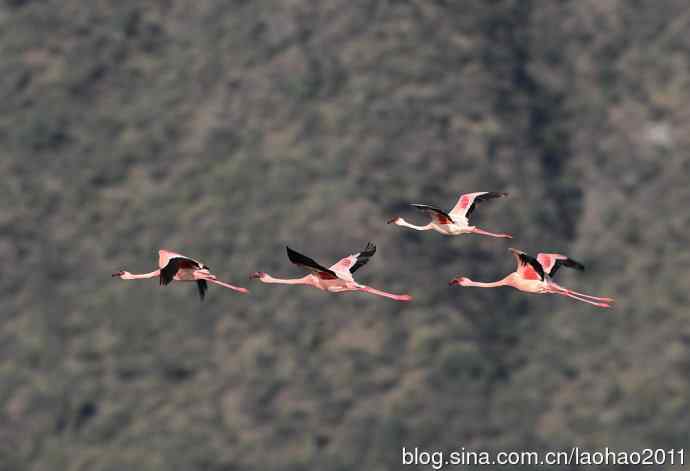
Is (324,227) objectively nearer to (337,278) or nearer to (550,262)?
(550,262)

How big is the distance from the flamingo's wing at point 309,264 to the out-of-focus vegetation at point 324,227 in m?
50.8

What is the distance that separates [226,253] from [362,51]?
15.3 metres

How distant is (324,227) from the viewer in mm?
85500

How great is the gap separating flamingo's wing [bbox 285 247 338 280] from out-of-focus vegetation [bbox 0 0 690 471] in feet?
167

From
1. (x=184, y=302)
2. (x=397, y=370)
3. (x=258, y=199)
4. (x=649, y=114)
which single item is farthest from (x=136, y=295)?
(x=649, y=114)

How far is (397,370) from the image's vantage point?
273 ft

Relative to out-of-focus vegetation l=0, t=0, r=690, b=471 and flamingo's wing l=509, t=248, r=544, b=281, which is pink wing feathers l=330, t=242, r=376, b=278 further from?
out-of-focus vegetation l=0, t=0, r=690, b=471

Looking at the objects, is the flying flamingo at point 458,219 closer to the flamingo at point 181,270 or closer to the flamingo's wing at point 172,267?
the flamingo at point 181,270

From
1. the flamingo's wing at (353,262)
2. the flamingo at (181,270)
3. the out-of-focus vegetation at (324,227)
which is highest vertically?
the flamingo at (181,270)

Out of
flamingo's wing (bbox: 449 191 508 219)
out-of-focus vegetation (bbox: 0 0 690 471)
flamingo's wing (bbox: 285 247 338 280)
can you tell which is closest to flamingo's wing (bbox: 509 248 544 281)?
flamingo's wing (bbox: 449 191 508 219)

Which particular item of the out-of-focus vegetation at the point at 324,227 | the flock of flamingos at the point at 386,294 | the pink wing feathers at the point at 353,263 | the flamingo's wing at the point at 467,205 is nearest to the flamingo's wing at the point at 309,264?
the flock of flamingos at the point at 386,294

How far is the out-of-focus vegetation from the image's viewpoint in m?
83.2

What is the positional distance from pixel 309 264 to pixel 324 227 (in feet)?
187

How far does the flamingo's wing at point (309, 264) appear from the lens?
92.1 ft
